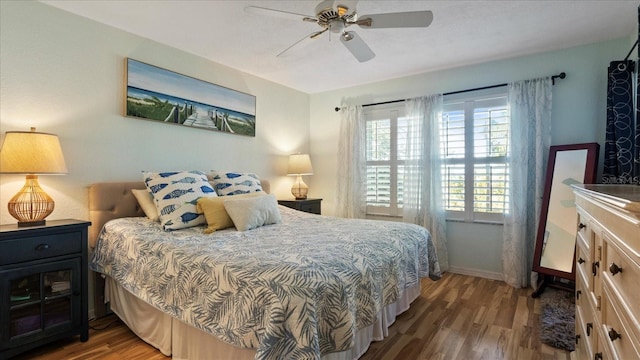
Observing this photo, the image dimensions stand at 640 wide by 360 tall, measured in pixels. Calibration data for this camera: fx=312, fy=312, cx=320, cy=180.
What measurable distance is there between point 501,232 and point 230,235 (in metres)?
2.91

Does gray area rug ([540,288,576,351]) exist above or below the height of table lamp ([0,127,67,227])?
below

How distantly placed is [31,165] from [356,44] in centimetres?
233

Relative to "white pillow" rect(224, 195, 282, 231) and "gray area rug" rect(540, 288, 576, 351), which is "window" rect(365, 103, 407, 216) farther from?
"white pillow" rect(224, 195, 282, 231)

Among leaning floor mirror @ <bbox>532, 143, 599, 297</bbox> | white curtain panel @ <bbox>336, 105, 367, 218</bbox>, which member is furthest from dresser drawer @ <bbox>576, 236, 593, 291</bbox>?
white curtain panel @ <bbox>336, 105, 367, 218</bbox>

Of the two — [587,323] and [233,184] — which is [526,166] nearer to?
[587,323]

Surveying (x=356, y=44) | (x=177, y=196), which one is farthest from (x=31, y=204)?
(x=356, y=44)

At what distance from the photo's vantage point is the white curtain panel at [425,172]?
12.1ft

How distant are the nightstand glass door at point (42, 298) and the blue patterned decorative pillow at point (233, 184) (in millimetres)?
1222

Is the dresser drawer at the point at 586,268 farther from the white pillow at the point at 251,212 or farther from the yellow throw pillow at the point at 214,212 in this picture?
the yellow throw pillow at the point at 214,212

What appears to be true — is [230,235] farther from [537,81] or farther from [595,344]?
[537,81]

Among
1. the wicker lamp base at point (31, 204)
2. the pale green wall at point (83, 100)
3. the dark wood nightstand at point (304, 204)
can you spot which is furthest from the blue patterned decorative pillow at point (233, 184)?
the wicker lamp base at point (31, 204)

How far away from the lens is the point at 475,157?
3.54m

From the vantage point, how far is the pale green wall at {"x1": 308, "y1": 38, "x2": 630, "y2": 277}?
9.75 ft

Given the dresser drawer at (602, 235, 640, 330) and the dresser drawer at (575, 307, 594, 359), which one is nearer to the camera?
the dresser drawer at (602, 235, 640, 330)
